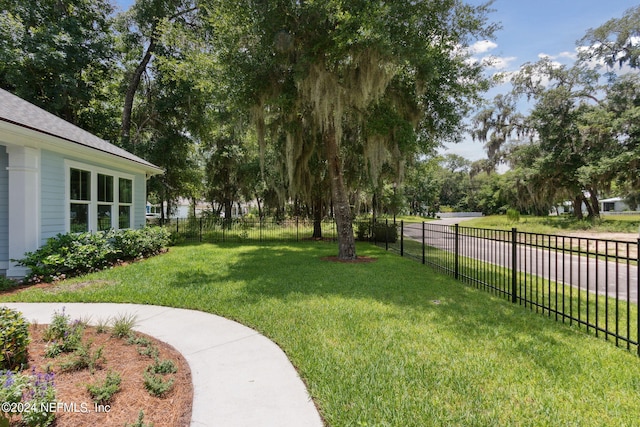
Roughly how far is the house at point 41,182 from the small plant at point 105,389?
5.63 meters

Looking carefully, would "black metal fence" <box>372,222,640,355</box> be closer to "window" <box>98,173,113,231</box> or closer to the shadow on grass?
the shadow on grass

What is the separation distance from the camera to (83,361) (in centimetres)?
280

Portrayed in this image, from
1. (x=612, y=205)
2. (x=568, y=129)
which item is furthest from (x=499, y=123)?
(x=612, y=205)

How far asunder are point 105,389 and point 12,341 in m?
1.06

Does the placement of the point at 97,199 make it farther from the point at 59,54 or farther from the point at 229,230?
the point at 59,54

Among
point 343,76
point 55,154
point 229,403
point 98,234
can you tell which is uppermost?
point 343,76

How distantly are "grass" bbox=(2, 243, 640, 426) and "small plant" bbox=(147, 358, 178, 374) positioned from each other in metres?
1.10

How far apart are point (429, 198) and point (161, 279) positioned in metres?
55.7

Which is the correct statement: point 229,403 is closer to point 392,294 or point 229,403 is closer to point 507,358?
point 507,358

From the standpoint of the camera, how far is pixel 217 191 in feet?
88.7

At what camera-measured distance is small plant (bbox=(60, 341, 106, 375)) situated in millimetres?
2725

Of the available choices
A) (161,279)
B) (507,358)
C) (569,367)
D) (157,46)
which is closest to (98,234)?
(161,279)

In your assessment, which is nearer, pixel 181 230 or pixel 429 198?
pixel 181 230

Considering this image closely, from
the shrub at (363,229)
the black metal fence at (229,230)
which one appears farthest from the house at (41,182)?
the shrub at (363,229)
